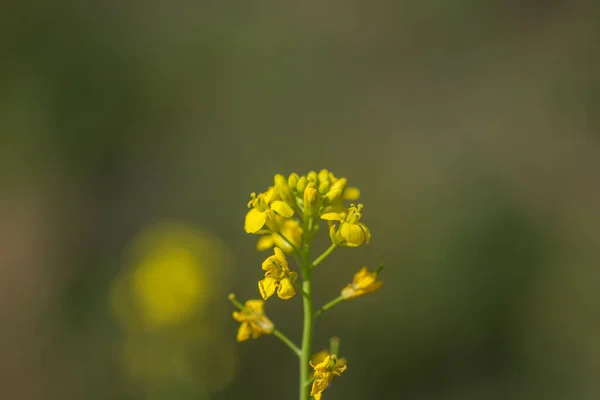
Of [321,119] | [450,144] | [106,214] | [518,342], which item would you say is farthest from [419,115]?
[106,214]

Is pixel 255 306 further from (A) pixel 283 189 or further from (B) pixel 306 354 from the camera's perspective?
(A) pixel 283 189

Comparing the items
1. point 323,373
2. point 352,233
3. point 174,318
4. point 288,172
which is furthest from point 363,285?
point 288,172

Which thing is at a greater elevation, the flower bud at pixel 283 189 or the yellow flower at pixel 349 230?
the flower bud at pixel 283 189

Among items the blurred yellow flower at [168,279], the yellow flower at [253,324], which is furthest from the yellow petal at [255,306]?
the blurred yellow flower at [168,279]

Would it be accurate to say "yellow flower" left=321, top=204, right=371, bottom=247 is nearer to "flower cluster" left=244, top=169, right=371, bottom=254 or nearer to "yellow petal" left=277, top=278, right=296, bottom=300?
"flower cluster" left=244, top=169, right=371, bottom=254

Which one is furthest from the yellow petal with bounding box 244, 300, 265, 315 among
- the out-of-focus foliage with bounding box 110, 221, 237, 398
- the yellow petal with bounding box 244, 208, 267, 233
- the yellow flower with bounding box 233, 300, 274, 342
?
the out-of-focus foliage with bounding box 110, 221, 237, 398

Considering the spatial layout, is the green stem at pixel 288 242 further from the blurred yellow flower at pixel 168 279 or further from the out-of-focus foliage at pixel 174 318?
the blurred yellow flower at pixel 168 279
